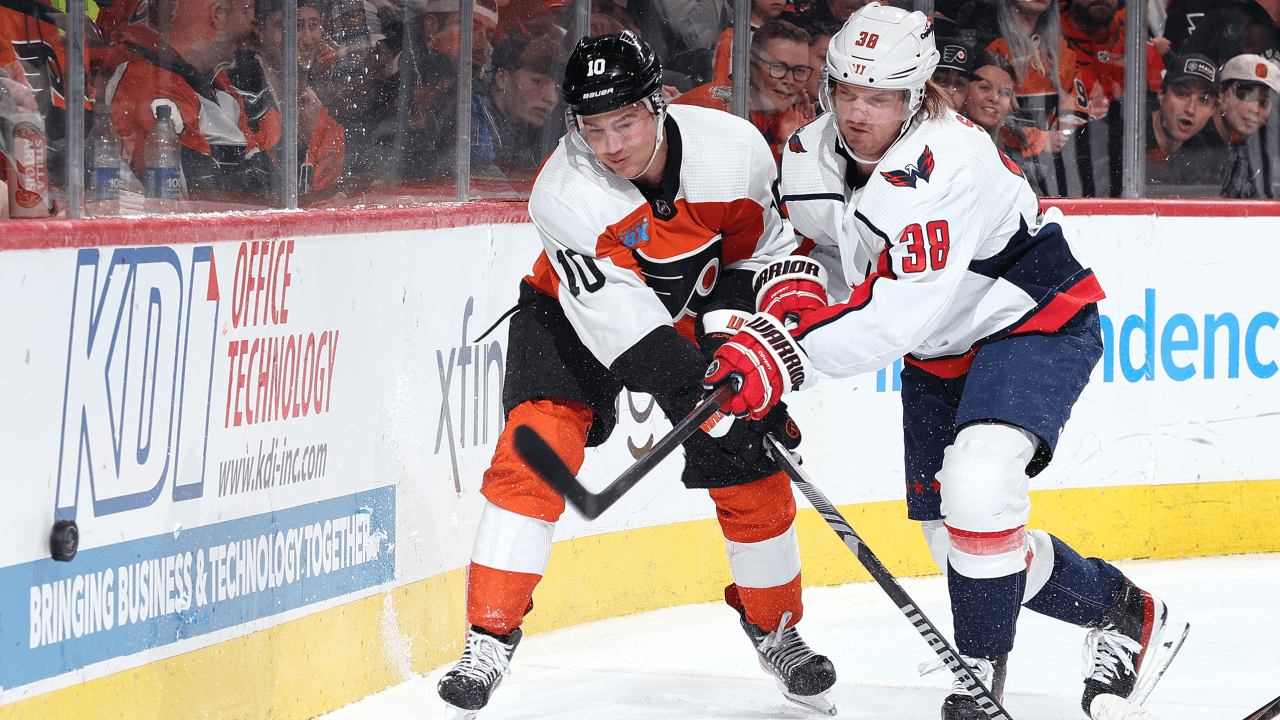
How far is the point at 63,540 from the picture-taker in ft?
7.11

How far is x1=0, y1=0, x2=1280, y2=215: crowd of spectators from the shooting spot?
2.52 metres

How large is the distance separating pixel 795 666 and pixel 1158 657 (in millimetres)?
707

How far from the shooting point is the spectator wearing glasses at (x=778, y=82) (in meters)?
4.27

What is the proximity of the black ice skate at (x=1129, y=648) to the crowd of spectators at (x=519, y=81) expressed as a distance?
182 centimetres


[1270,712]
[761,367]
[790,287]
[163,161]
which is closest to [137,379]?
[163,161]

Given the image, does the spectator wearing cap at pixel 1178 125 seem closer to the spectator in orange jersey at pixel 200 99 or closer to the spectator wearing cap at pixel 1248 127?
the spectator wearing cap at pixel 1248 127

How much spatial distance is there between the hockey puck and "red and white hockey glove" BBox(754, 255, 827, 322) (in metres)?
1.22

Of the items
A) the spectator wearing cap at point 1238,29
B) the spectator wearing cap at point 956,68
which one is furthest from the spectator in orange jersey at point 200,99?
the spectator wearing cap at point 1238,29

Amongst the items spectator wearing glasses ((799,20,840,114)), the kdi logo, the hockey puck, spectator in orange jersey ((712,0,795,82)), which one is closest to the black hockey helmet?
the kdi logo

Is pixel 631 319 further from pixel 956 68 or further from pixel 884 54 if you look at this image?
pixel 956 68

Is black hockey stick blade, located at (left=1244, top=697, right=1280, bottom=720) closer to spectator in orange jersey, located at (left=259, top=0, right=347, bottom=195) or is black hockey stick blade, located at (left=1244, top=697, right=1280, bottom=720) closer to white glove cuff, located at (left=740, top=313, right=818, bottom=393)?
white glove cuff, located at (left=740, top=313, right=818, bottom=393)

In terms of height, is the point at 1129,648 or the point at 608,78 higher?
the point at 608,78

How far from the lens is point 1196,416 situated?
176 inches

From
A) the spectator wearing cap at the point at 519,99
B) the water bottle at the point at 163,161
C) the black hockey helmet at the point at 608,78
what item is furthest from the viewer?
the spectator wearing cap at the point at 519,99
